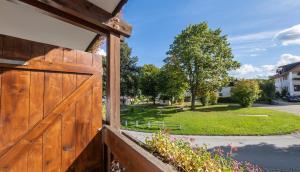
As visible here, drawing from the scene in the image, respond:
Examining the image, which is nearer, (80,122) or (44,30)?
(80,122)

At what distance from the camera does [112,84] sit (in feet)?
7.77

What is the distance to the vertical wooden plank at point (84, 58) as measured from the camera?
2.32 metres

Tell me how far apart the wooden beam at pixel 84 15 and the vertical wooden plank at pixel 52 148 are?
0.99 meters

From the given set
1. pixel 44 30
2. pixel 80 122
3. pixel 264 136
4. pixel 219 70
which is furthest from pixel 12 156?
pixel 219 70

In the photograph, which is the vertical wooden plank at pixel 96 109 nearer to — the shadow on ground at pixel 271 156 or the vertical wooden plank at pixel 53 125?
the vertical wooden plank at pixel 53 125

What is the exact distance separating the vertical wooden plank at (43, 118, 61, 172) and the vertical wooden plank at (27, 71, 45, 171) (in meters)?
0.04

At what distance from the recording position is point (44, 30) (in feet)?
9.64

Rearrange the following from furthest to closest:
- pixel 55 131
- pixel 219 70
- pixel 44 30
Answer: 1. pixel 219 70
2. pixel 44 30
3. pixel 55 131

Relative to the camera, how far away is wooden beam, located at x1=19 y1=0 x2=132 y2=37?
1.95 m

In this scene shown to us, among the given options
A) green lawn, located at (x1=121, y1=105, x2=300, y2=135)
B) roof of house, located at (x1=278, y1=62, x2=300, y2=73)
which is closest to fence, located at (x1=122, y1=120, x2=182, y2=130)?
green lawn, located at (x1=121, y1=105, x2=300, y2=135)

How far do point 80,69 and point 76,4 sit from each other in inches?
24.8

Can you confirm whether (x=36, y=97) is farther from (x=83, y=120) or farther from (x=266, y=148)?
(x=266, y=148)

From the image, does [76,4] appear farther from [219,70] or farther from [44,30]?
[219,70]

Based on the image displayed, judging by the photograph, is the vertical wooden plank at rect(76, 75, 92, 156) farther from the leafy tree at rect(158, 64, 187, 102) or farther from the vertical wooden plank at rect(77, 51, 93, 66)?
the leafy tree at rect(158, 64, 187, 102)
